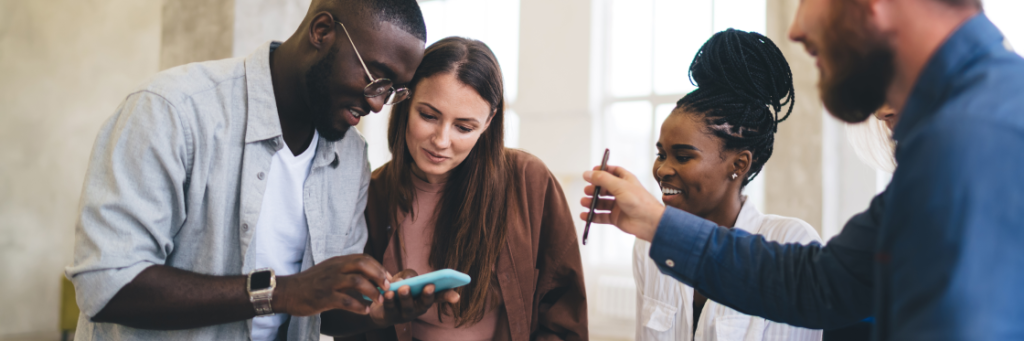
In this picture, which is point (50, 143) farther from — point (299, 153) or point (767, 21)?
point (767, 21)

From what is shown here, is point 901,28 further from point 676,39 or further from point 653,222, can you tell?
point 676,39

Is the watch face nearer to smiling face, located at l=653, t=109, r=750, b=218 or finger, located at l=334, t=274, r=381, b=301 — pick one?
finger, located at l=334, t=274, r=381, b=301

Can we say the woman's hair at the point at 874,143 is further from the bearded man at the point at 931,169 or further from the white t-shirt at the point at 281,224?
the white t-shirt at the point at 281,224

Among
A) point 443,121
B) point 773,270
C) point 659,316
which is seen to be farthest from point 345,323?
point 773,270

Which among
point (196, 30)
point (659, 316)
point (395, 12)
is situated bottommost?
point (659, 316)

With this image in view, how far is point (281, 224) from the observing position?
1669mm

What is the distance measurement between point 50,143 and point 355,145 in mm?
6143

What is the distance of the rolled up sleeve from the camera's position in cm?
132

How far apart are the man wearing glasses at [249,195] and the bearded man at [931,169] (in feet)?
3.14

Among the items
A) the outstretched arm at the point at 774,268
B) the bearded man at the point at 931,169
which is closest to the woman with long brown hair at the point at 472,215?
the outstretched arm at the point at 774,268

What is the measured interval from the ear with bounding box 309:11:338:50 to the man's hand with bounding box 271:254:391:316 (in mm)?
592

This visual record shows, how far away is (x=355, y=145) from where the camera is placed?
6.37 feet

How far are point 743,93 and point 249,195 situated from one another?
4.70 ft

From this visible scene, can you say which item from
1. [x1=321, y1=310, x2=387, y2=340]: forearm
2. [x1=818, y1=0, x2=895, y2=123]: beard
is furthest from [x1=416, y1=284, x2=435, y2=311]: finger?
[x1=818, y1=0, x2=895, y2=123]: beard
